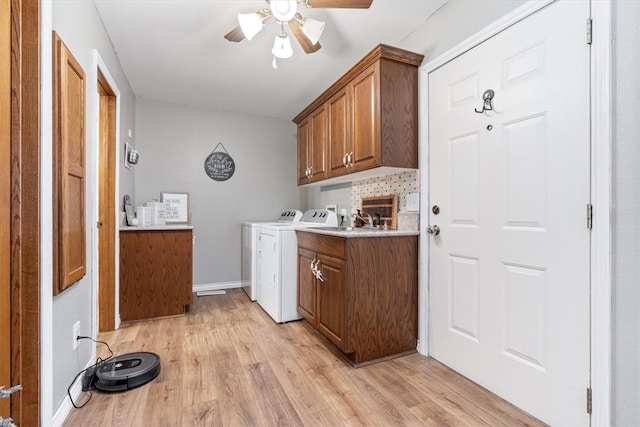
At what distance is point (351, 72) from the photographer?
2385 millimetres

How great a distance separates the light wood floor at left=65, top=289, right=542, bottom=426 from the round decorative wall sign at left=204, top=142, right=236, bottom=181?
6.93 ft

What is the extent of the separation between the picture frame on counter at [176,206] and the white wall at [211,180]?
2.5 inches

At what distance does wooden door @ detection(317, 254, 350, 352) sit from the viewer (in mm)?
1992

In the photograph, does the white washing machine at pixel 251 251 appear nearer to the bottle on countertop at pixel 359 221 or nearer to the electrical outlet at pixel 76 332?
the bottle on countertop at pixel 359 221

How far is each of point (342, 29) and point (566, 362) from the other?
242 cm

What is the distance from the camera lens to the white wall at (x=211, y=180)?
3693mm

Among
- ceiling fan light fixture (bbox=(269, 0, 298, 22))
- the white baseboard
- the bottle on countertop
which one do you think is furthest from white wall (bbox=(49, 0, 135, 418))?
the bottle on countertop

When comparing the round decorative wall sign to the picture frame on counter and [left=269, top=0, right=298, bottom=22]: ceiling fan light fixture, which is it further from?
[left=269, top=0, right=298, bottom=22]: ceiling fan light fixture

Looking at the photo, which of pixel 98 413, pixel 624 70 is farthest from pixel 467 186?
pixel 98 413

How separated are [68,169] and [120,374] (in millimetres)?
1146

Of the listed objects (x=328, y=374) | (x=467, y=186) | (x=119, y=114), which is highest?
(x=119, y=114)

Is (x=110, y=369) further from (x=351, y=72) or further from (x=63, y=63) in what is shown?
(x=351, y=72)

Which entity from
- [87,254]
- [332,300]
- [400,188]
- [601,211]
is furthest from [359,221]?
[87,254]

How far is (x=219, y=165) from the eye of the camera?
400cm
